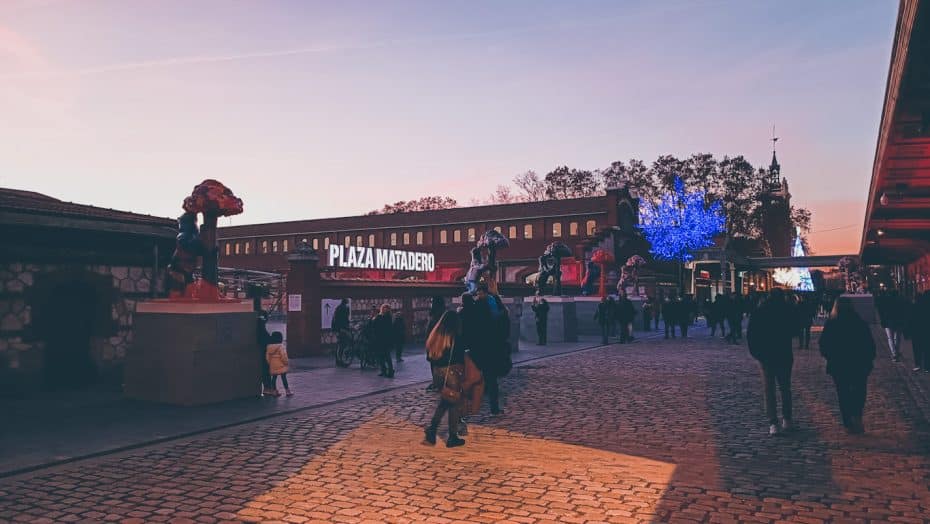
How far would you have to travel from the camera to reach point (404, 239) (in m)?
65.9

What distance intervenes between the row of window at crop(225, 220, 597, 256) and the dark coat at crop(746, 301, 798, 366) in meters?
42.5

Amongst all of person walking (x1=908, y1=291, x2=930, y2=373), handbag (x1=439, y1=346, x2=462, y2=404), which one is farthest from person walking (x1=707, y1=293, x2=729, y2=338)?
handbag (x1=439, y1=346, x2=462, y2=404)

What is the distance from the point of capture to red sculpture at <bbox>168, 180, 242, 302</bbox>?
12.1 metres

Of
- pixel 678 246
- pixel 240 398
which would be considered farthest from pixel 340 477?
pixel 678 246

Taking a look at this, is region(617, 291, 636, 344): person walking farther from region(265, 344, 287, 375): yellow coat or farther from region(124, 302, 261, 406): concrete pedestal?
region(124, 302, 261, 406): concrete pedestal

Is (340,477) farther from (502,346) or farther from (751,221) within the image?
(751,221)

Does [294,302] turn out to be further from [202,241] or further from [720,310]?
[720,310]

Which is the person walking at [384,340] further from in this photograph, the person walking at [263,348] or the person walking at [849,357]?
the person walking at [849,357]

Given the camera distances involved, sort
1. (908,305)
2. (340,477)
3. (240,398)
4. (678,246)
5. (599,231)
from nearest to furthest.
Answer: (340,477) < (240,398) < (908,305) < (599,231) < (678,246)

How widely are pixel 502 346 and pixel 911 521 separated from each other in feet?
18.3

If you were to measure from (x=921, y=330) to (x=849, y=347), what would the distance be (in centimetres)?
724

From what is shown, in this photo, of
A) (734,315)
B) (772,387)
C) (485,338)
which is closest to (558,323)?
(734,315)

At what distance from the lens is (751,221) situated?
6012 cm

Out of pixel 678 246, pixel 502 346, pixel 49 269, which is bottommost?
pixel 502 346
